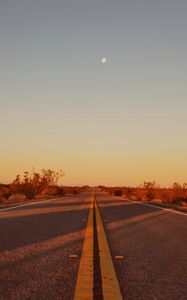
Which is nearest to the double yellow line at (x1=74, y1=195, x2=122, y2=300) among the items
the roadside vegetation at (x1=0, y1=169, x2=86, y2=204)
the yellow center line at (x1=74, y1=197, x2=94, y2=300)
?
the yellow center line at (x1=74, y1=197, x2=94, y2=300)

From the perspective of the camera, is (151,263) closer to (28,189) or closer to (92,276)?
(92,276)

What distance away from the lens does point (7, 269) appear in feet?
13.6

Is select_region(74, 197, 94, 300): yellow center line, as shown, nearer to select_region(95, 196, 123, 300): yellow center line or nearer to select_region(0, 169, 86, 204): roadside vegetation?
select_region(95, 196, 123, 300): yellow center line

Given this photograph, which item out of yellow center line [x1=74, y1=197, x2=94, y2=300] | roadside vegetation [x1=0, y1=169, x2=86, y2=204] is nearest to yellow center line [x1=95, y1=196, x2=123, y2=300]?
yellow center line [x1=74, y1=197, x2=94, y2=300]

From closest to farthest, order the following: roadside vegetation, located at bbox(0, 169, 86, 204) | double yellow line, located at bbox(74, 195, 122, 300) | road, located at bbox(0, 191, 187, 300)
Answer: double yellow line, located at bbox(74, 195, 122, 300) < road, located at bbox(0, 191, 187, 300) < roadside vegetation, located at bbox(0, 169, 86, 204)

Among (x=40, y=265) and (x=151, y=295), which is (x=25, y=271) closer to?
(x=40, y=265)

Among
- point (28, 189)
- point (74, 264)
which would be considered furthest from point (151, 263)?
point (28, 189)

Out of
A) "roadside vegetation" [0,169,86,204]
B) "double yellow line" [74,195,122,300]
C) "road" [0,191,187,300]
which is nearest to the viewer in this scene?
"double yellow line" [74,195,122,300]

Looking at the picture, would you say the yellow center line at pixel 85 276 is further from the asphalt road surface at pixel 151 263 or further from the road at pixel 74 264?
the asphalt road surface at pixel 151 263

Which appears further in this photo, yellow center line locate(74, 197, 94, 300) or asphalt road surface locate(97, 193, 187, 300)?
asphalt road surface locate(97, 193, 187, 300)

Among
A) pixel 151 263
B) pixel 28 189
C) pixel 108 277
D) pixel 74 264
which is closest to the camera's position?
pixel 108 277

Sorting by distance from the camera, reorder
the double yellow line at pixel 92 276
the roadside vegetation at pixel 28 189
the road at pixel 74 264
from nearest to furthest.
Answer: the double yellow line at pixel 92 276, the road at pixel 74 264, the roadside vegetation at pixel 28 189

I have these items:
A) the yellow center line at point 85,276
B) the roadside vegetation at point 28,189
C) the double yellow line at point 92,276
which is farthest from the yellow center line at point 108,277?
the roadside vegetation at point 28,189

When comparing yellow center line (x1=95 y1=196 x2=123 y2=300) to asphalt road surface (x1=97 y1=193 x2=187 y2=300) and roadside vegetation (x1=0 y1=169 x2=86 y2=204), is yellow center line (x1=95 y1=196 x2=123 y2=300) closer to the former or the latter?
asphalt road surface (x1=97 y1=193 x2=187 y2=300)
